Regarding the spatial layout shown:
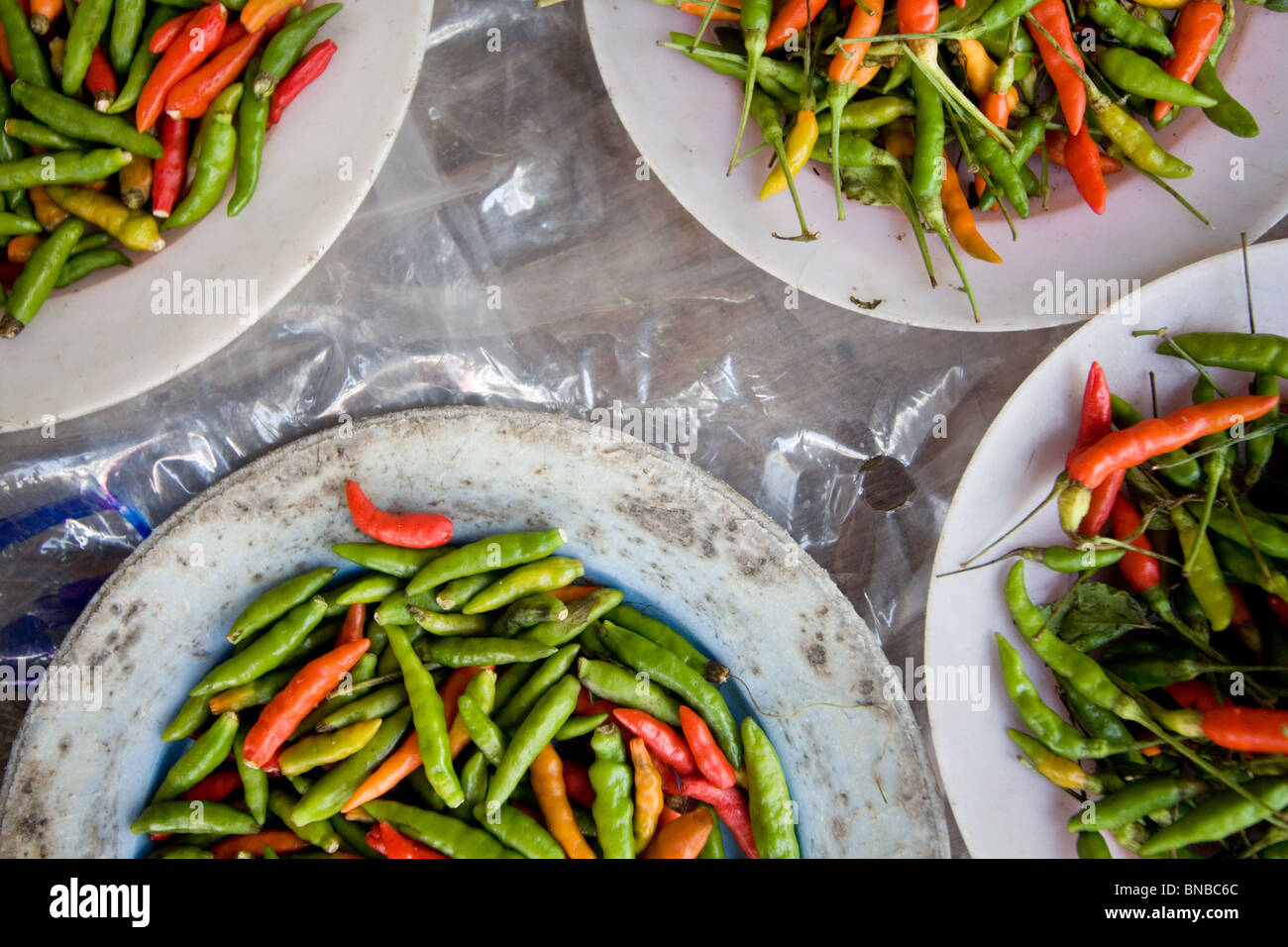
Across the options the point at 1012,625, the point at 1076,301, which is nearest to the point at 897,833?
the point at 1012,625

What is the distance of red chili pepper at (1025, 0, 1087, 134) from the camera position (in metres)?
1.05

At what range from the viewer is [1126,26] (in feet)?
3.52

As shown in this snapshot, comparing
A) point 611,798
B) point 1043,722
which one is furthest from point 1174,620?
point 611,798

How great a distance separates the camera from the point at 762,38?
40.5 inches

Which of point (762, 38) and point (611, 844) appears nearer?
point (762, 38)

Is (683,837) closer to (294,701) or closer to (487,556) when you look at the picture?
(487,556)

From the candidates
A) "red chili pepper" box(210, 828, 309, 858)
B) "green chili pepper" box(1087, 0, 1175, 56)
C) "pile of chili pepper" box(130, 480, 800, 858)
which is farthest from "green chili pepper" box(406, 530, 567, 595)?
"green chili pepper" box(1087, 0, 1175, 56)

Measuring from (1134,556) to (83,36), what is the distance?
155 centimetres

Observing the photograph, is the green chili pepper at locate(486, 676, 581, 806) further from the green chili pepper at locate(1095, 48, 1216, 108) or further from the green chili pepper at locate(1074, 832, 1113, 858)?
the green chili pepper at locate(1095, 48, 1216, 108)

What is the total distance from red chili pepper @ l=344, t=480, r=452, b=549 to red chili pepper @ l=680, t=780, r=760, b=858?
560 millimetres

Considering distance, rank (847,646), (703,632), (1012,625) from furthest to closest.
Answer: (703,632), (847,646), (1012,625)

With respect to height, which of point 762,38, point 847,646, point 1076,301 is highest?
point 762,38

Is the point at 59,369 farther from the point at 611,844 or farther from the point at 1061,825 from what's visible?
the point at 1061,825
